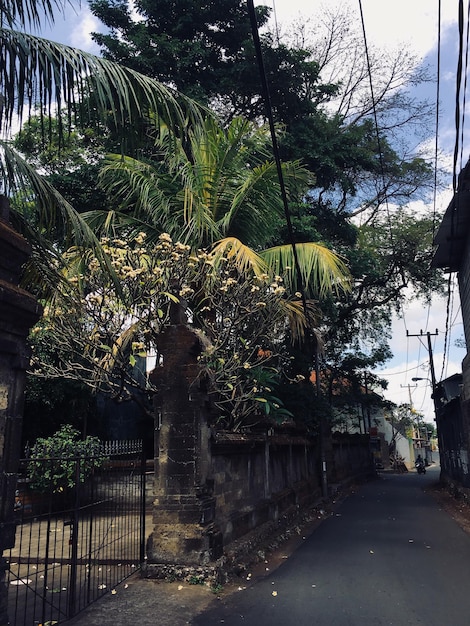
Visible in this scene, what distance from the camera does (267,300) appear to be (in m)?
9.05

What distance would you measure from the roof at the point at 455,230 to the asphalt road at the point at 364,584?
6427 mm

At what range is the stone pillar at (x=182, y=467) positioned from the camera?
675 centimetres

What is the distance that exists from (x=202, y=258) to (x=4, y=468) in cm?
515

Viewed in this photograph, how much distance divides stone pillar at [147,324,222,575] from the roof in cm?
637

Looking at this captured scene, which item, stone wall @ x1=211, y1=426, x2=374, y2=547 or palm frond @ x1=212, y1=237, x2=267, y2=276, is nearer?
stone wall @ x1=211, y1=426, x2=374, y2=547

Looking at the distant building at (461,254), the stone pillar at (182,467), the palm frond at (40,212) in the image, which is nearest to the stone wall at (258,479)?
the stone pillar at (182,467)

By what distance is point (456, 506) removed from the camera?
15961 mm

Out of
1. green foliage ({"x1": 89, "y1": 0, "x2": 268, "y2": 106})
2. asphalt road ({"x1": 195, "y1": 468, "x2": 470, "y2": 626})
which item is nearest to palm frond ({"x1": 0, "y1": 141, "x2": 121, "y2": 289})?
asphalt road ({"x1": 195, "y1": 468, "x2": 470, "y2": 626})

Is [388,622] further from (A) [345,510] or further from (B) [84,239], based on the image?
(A) [345,510]

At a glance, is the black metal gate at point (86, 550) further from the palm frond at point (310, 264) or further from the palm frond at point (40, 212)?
the palm frond at point (310, 264)

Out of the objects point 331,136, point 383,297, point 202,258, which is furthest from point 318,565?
point 383,297

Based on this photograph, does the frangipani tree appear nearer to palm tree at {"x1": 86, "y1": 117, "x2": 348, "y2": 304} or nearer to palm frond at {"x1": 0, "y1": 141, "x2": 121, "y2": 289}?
palm tree at {"x1": 86, "y1": 117, "x2": 348, "y2": 304}

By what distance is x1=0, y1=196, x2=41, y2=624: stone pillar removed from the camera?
3629 mm

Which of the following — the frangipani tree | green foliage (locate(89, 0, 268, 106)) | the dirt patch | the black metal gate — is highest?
green foliage (locate(89, 0, 268, 106))
